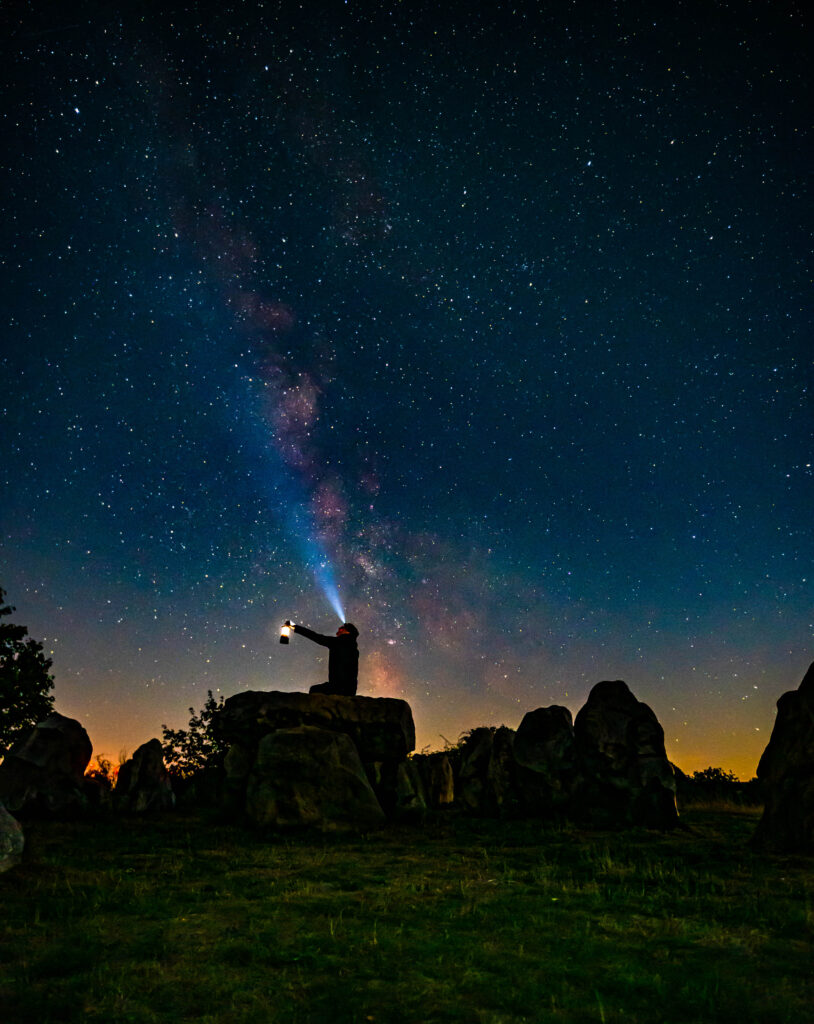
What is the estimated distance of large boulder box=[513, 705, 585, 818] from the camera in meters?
17.3

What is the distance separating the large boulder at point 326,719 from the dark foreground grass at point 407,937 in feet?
21.7

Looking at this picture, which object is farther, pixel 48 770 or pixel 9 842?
pixel 48 770

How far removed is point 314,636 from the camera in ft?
64.0

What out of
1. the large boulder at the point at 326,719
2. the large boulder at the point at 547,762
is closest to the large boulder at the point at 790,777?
the large boulder at the point at 547,762

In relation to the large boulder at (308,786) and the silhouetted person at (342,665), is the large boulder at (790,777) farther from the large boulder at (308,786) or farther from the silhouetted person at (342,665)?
the silhouetted person at (342,665)

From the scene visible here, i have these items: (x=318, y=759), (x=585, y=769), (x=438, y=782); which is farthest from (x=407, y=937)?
(x=438, y=782)

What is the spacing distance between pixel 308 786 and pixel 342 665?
560cm

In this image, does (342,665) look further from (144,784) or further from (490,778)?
(144,784)

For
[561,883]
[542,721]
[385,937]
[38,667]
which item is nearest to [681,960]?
[385,937]

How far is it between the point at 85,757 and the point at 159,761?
2.08 metres

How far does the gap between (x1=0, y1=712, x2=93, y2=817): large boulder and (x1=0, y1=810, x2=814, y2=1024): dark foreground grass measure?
7.10 meters

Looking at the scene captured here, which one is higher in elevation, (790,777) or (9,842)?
(790,777)

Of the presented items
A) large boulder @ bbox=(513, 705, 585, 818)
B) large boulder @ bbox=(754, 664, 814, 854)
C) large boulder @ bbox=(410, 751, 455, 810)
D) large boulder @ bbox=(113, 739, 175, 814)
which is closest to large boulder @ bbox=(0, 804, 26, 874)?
large boulder @ bbox=(113, 739, 175, 814)

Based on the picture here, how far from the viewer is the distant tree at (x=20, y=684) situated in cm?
2591
